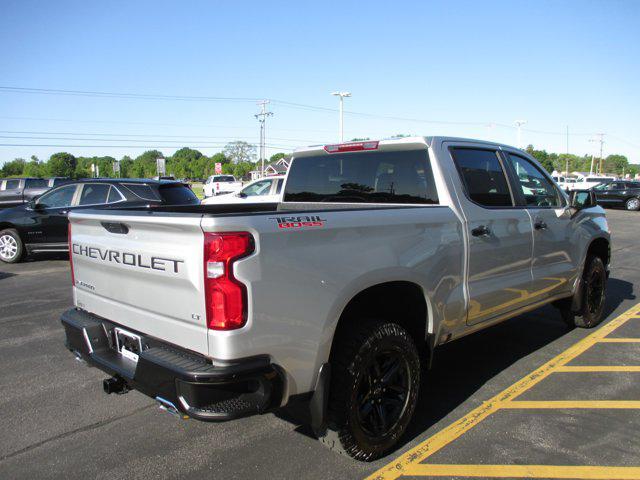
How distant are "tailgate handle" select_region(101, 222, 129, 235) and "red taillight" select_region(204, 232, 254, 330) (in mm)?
775

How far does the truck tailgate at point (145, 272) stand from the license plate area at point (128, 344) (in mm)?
61

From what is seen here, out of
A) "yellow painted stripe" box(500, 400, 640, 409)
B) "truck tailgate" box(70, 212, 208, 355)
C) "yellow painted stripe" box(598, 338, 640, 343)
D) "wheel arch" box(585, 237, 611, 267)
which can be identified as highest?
"truck tailgate" box(70, 212, 208, 355)

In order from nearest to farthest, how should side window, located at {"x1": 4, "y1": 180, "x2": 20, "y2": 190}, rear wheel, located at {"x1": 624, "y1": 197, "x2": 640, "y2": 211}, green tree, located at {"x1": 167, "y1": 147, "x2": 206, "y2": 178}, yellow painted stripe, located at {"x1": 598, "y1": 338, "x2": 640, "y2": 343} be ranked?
yellow painted stripe, located at {"x1": 598, "y1": 338, "x2": 640, "y2": 343}
side window, located at {"x1": 4, "y1": 180, "x2": 20, "y2": 190}
rear wheel, located at {"x1": 624, "y1": 197, "x2": 640, "y2": 211}
green tree, located at {"x1": 167, "y1": 147, "x2": 206, "y2": 178}

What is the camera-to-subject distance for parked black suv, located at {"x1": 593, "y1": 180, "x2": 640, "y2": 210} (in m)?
28.0

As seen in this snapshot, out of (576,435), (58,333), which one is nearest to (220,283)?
(576,435)

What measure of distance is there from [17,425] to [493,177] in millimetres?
3997

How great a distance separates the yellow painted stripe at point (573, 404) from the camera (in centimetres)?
371

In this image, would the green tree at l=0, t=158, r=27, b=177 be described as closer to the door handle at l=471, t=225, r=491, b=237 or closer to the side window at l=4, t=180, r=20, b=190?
the side window at l=4, t=180, r=20, b=190

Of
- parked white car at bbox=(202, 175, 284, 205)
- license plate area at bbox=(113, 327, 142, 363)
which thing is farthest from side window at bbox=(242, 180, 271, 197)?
license plate area at bbox=(113, 327, 142, 363)

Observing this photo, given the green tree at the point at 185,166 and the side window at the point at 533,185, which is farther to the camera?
the green tree at the point at 185,166

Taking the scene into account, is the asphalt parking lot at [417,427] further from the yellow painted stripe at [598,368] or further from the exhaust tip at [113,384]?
the exhaust tip at [113,384]

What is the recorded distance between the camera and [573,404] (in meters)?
3.74

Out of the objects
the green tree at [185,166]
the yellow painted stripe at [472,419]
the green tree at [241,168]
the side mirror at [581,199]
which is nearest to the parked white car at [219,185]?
the side mirror at [581,199]

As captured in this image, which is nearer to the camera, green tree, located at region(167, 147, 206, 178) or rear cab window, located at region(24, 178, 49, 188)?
rear cab window, located at region(24, 178, 49, 188)
